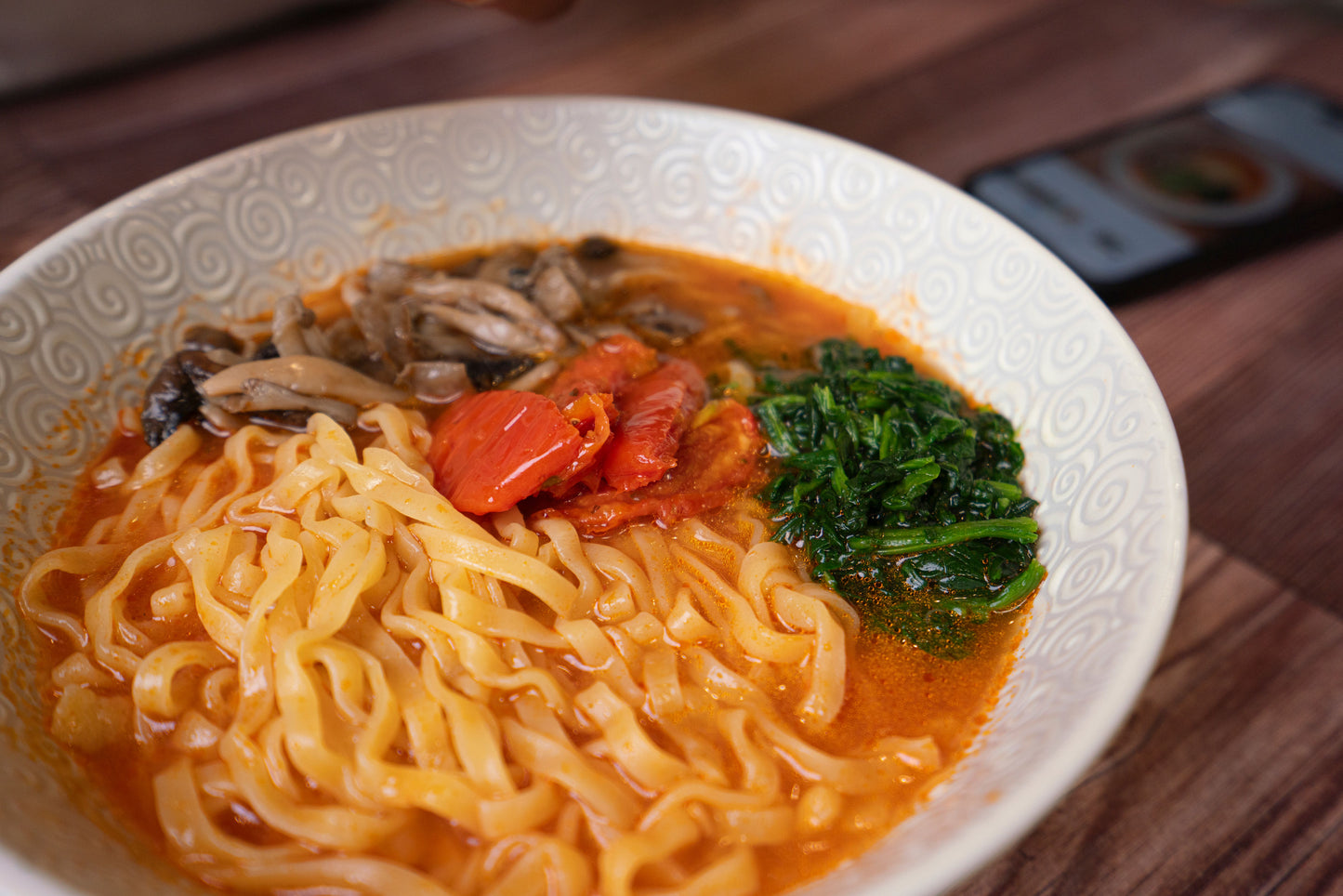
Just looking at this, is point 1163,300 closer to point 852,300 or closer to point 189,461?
point 852,300

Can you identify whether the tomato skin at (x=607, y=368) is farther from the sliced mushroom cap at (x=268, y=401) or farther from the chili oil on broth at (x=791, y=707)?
the sliced mushroom cap at (x=268, y=401)

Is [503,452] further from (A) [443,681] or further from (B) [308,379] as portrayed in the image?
(B) [308,379]

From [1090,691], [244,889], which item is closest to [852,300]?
[1090,691]

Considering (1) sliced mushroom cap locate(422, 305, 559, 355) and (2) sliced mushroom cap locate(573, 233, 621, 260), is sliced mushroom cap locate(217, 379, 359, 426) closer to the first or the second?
(1) sliced mushroom cap locate(422, 305, 559, 355)

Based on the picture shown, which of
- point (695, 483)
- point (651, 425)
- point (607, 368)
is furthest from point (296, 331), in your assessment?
point (695, 483)

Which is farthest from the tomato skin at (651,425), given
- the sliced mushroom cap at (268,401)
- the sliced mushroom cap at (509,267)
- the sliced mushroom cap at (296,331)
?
the sliced mushroom cap at (296,331)

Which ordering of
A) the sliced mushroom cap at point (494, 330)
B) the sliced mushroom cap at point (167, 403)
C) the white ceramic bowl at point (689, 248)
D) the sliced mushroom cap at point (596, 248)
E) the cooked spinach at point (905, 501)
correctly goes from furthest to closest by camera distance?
the sliced mushroom cap at point (596, 248)
the sliced mushroom cap at point (494, 330)
the sliced mushroom cap at point (167, 403)
the cooked spinach at point (905, 501)
the white ceramic bowl at point (689, 248)

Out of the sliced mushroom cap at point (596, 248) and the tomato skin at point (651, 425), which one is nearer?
the tomato skin at point (651, 425)
